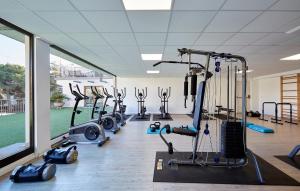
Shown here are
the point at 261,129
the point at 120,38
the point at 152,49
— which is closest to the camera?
the point at 120,38

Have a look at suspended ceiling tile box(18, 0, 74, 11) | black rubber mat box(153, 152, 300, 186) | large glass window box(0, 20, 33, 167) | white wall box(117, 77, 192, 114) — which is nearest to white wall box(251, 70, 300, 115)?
white wall box(117, 77, 192, 114)

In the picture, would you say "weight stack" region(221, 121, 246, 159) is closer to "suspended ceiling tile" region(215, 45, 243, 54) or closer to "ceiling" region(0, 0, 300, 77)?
"ceiling" region(0, 0, 300, 77)

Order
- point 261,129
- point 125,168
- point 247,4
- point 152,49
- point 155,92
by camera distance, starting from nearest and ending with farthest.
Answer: point 247,4 < point 125,168 < point 152,49 < point 261,129 < point 155,92

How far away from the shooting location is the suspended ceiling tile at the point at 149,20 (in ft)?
8.86

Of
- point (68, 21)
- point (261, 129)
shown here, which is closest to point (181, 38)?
point (68, 21)

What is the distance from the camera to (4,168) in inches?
118

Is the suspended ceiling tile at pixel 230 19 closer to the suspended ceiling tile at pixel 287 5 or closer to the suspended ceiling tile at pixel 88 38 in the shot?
the suspended ceiling tile at pixel 287 5

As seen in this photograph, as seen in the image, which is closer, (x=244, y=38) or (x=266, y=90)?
(x=244, y=38)

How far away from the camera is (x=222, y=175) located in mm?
2896

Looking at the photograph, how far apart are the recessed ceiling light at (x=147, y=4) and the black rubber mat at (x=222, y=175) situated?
2.38 meters

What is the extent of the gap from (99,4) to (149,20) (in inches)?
31.4

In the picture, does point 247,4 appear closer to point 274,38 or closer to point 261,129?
point 274,38

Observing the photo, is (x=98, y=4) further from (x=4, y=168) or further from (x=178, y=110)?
(x=178, y=110)

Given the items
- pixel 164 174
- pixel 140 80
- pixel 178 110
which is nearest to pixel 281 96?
pixel 178 110
